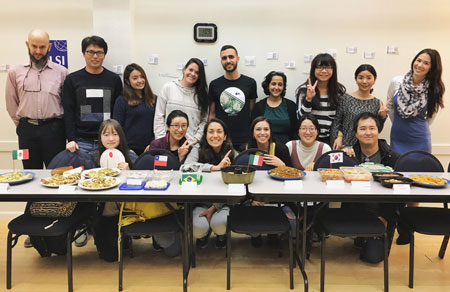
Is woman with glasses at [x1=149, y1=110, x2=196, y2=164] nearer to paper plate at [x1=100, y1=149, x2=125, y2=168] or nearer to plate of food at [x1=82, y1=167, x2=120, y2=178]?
paper plate at [x1=100, y1=149, x2=125, y2=168]

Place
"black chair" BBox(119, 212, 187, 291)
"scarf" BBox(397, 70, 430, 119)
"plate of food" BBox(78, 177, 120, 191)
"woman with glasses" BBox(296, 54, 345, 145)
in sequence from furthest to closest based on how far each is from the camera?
"woman with glasses" BBox(296, 54, 345, 145) → "scarf" BBox(397, 70, 430, 119) → "black chair" BBox(119, 212, 187, 291) → "plate of food" BBox(78, 177, 120, 191)

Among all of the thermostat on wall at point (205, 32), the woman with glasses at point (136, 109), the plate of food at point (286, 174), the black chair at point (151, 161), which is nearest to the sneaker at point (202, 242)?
the black chair at point (151, 161)

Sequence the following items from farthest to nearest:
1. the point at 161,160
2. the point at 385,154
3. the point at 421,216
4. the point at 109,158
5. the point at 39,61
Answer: the point at 39,61, the point at 385,154, the point at 109,158, the point at 161,160, the point at 421,216

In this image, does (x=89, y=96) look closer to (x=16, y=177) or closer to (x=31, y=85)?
(x=31, y=85)

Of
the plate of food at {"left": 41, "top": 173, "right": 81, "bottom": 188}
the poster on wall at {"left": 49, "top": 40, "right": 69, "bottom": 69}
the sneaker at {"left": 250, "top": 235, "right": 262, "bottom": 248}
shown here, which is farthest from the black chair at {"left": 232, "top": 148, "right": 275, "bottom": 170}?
the poster on wall at {"left": 49, "top": 40, "right": 69, "bottom": 69}

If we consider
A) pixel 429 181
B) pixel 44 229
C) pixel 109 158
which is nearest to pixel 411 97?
pixel 429 181

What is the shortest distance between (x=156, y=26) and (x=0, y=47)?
6.11ft

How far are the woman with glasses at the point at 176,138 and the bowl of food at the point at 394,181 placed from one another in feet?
5.20

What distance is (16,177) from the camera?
2.40m

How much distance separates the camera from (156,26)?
383 centimetres

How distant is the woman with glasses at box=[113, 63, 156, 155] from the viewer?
332cm

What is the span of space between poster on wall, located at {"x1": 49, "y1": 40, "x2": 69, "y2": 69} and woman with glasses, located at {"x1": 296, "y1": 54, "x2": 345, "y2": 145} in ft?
9.06

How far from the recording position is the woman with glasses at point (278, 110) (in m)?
3.31

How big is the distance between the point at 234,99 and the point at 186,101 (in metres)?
0.50
